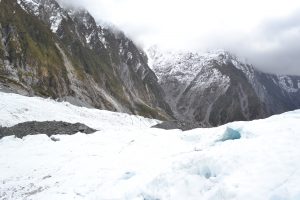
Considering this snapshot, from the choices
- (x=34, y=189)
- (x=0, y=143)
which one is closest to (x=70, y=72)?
(x=0, y=143)

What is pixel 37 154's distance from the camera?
28391mm

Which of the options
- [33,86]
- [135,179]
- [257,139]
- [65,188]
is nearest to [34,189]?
[65,188]

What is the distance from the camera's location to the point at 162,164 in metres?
18.4

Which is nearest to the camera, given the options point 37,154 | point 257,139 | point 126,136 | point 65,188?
point 257,139

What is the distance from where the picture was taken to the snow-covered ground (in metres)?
14.1

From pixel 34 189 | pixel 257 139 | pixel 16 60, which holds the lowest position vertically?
pixel 34 189

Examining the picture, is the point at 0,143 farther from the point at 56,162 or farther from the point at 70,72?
the point at 70,72

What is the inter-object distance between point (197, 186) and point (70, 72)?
167788 millimetres

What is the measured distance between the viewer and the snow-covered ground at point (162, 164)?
14117 millimetres

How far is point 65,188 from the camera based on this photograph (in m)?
19.6

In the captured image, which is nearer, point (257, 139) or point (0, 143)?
point (257, 139)

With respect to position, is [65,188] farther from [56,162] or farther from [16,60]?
[16,60]

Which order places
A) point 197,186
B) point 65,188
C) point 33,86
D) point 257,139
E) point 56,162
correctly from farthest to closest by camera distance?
point 33,86, point 56,162, point 65,188, point 257,139, point 197,186

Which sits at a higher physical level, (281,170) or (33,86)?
(33,86)
